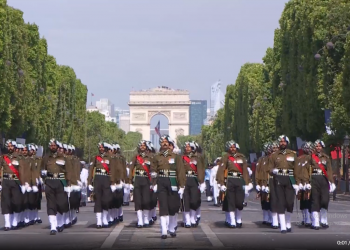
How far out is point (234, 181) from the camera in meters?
24.5

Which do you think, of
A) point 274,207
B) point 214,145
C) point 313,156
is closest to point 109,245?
point 274,207

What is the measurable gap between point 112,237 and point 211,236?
208 cm

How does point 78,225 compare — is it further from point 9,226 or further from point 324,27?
point 324,27

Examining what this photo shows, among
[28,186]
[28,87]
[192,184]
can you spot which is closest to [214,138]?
[28,87]

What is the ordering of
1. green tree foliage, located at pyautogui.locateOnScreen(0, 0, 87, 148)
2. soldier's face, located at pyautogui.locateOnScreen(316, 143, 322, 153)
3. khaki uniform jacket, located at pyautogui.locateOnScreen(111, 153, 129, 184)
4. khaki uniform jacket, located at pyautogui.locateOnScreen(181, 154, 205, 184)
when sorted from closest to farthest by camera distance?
1. soldier's face, located at pyautogui.locateOnScreen(316, 143, 322, 153)
2. khaki uniform jacket, located at pyautogui.locateOnScreen(181, 154, 205, 184)
3. khaki uniform jacket, located at pyautogui.locateOnScreen(111, 153, 129, 184)
4. green tree foliage, located at pyautogui.locateOnScreen(0, 0, 87, 148)

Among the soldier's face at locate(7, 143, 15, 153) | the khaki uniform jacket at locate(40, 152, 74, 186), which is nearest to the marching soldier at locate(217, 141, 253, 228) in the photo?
the khaki uniform jacket at locate(40, 152, 74, 186)

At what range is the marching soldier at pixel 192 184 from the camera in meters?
25.3

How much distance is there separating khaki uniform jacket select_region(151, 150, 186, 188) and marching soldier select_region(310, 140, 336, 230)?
12.3ft

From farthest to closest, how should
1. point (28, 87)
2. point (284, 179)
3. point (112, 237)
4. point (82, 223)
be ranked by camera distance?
point (28, 87), point (82, 223), point (284, 179), point (112, 237)

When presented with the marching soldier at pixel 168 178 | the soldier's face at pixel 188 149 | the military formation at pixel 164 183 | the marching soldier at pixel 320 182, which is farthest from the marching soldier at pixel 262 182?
the marching soldier at pixel 168 178

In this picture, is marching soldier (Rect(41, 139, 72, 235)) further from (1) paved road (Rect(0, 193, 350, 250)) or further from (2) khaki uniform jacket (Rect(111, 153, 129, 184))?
(2) khaki uniform jacket (Rect(111, 153, 129, 184))

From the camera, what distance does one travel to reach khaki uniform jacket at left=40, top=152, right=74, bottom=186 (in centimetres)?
2353

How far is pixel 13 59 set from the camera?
61188mm

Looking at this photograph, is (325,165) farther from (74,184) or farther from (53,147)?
(53,147)
